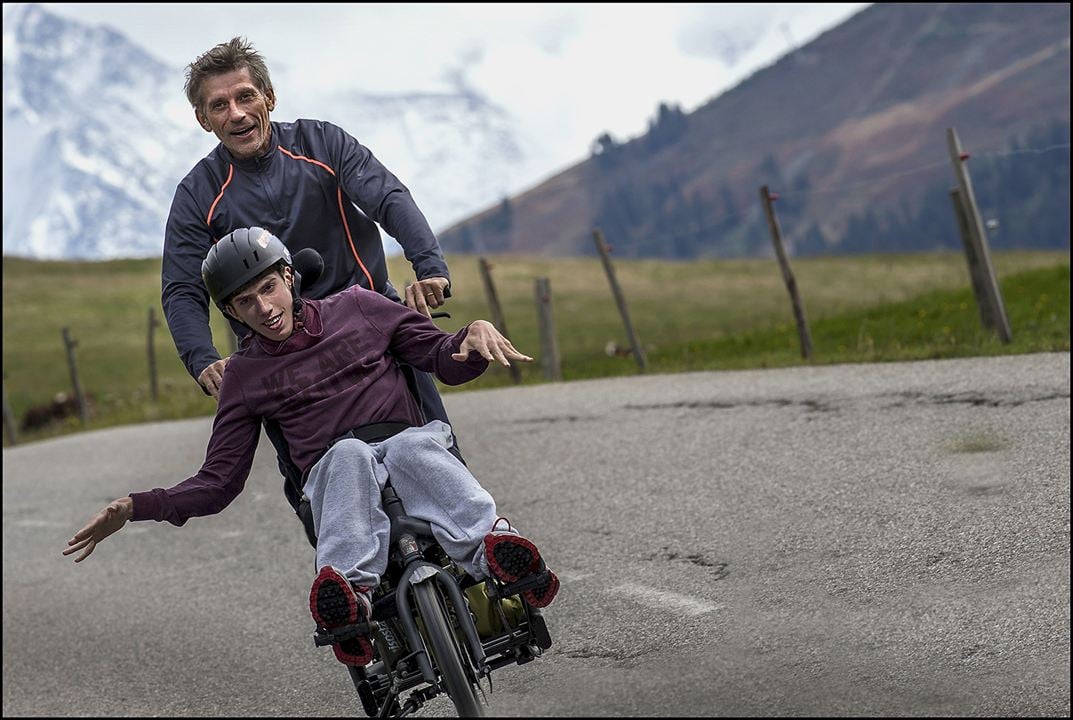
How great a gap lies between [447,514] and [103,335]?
64.5 metres

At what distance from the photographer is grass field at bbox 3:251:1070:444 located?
17734mm

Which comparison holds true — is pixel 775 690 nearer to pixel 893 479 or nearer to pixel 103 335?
pixel 893 479

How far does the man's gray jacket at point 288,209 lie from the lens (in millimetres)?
5031

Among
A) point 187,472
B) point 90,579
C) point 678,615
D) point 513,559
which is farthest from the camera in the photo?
point 187,472

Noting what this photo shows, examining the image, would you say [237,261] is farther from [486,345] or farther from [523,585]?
[523,585]

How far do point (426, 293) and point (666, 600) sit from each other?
3064 millimetres

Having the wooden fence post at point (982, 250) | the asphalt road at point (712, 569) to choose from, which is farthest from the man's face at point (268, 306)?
the wooden fence post at point (982, 250)

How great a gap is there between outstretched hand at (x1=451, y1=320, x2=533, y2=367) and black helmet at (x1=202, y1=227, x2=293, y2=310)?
691mm

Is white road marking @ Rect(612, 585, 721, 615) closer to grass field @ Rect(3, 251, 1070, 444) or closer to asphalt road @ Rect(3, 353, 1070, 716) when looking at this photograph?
asphalt road @ Rect(3, 353, 1070, 716)

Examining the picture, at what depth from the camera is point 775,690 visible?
549 cm

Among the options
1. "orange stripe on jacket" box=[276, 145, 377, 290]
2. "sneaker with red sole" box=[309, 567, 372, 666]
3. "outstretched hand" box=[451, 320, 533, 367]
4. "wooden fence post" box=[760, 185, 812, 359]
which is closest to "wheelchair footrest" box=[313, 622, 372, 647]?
"sneaker with red sole" box=[309, 567, 372, 666]

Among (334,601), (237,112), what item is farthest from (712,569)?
(237,112)

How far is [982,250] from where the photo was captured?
14.2 metres

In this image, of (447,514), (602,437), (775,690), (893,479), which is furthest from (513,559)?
(602,437)
